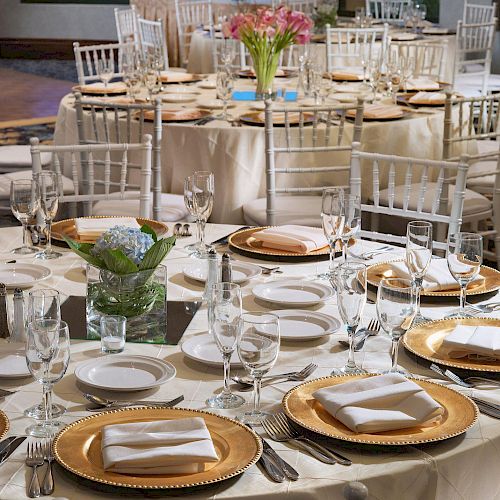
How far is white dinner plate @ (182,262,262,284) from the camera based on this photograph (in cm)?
234

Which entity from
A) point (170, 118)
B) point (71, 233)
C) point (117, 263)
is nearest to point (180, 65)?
point (170, 118)

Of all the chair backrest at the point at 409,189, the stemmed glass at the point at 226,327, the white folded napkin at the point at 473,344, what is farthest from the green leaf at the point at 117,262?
the chair backrest at the point at 409,189

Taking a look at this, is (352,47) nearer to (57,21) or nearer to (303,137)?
(303,137)

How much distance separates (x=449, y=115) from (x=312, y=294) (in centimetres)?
217

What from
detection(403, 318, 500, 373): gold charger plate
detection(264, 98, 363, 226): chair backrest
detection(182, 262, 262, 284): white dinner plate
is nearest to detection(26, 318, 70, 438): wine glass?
detection(403, 318, 500, 373): gold charger plate

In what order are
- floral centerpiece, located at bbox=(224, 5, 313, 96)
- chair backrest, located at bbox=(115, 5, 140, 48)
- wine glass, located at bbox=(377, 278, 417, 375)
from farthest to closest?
chair backrest, located at bbox=(115, 5, 140, 48) < floral centerpiece, located at bbox=(224, 5, 313, 96) < wine glass, located at bbox=(377, 278, 417, 375)

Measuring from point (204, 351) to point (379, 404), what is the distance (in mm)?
432

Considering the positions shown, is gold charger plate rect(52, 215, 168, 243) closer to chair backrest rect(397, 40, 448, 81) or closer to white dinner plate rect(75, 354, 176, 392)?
white dinner plate rect(75, 354, 176, 392)

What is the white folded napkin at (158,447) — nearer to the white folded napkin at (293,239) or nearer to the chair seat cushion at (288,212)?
the white folded napkin at (293,239)

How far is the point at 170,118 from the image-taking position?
4449mm

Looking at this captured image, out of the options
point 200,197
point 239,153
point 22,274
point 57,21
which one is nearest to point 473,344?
point 200,197

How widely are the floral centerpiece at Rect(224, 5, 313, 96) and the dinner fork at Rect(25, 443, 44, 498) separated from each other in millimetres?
3570

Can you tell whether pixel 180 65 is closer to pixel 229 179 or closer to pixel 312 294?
pixel 229 179

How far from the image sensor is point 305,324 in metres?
2.06
